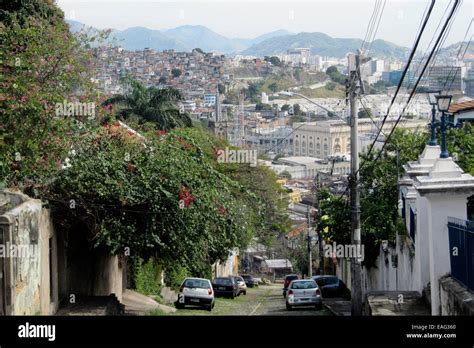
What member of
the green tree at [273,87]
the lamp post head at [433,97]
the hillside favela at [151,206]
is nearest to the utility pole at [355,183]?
the hillside favela at [151,206]

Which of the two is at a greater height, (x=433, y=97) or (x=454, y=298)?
(x=433, y=97)

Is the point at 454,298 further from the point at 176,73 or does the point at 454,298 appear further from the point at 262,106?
the point at 262,106

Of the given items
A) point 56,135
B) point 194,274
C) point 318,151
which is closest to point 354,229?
point 56,135

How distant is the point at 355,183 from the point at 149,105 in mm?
22853

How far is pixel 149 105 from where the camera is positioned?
142ft

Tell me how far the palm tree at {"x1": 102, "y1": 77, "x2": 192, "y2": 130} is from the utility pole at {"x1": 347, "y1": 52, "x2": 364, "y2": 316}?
66.7 ft

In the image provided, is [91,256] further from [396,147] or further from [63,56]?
[396,147]

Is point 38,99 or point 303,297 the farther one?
point 303,297

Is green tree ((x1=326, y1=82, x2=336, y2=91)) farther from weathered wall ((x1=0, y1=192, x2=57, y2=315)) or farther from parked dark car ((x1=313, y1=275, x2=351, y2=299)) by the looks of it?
weathered wall ((x1=0, y1=192, x2=57, y2=315))

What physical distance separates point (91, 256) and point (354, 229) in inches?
250

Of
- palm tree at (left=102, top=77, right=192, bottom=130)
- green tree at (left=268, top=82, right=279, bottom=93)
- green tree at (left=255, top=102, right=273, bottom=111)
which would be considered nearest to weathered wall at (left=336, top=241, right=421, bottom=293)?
palm tree at (left=102, top=77, right=192, bottom=130)

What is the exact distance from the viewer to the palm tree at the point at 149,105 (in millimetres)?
42822

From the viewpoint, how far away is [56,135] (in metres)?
17.9

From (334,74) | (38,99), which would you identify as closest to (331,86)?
(334,74)
